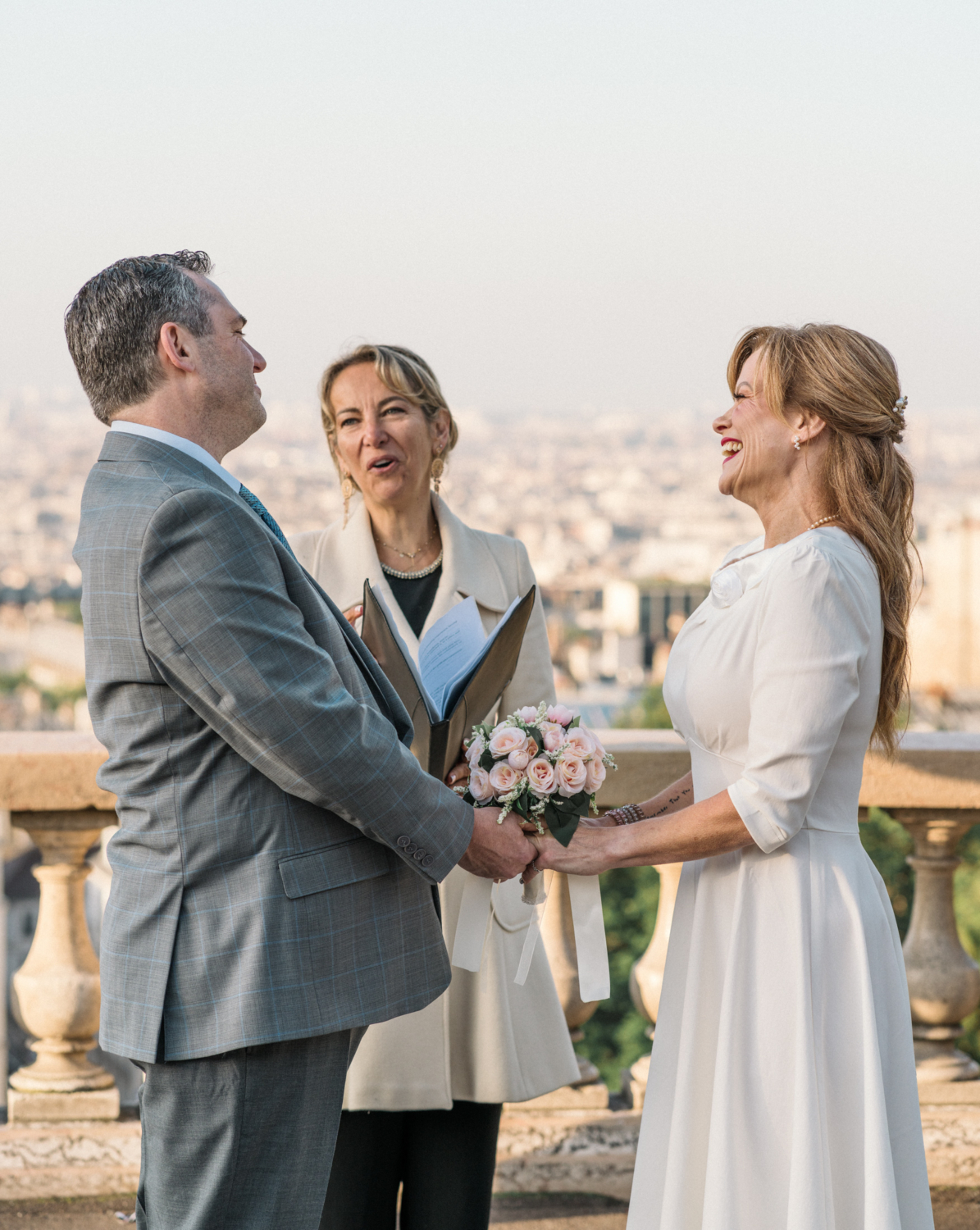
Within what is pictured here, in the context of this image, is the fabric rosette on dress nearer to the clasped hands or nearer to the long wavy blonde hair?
the clasped hands

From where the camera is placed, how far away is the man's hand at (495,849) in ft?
8.25

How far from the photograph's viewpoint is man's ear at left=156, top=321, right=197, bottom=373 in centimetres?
227

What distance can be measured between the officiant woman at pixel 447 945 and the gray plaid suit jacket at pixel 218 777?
80 centimetres

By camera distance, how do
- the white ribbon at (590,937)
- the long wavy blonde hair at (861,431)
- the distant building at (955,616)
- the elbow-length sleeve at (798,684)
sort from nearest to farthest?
the elbow-length sleeve at (798,684) < the long wavy blonde hair at (861,431) < the white ribbon at (590,937) < the distant building at (955,616)

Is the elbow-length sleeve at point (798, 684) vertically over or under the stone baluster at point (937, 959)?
over

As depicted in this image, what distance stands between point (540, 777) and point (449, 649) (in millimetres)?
383

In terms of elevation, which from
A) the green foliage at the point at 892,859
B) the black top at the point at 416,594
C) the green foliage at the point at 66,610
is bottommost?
the green foliage at the point at 892,859

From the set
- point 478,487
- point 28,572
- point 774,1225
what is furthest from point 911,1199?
point 478,487

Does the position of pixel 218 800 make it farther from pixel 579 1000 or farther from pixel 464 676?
pixel 579 1000

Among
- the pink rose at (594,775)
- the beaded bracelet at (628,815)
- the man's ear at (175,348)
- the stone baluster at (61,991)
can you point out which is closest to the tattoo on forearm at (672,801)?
the beaded bracelet at (628,815)

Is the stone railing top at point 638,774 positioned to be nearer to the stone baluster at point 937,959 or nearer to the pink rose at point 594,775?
the stone baluster at point 937,959

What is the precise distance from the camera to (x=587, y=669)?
424 feet

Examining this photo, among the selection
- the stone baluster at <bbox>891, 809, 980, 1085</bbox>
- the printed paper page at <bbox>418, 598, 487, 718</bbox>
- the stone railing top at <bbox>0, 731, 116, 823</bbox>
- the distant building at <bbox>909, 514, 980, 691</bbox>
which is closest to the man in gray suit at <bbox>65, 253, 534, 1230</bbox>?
the printed paper page at <bbox>418, 598, 487, 718</bbox>

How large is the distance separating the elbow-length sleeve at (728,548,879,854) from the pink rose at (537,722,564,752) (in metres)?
0.36
